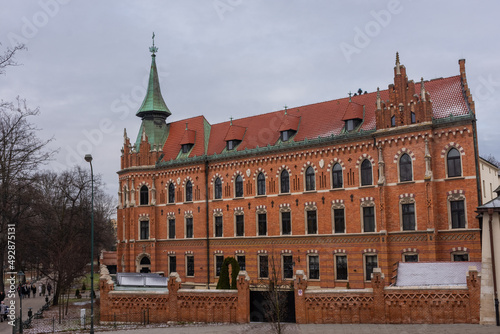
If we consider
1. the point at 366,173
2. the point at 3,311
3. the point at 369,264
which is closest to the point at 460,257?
the point at 369,264

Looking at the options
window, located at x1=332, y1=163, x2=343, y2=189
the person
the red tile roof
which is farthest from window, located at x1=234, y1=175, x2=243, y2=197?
the person

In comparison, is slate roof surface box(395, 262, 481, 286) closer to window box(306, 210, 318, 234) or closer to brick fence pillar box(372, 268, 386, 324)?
brick fence pillar box(372, 268, 386, 324)

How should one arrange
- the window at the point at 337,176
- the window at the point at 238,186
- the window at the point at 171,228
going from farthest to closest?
the window at the point at 171,228, the window at the point at 238,186, the window at the point at 337,176

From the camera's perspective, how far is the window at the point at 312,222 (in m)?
42.2

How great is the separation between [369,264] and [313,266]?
488 centimetres

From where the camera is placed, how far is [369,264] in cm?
3881

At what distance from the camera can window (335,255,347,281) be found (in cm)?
4009

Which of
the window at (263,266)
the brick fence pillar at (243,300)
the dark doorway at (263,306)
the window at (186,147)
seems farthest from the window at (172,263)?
the brick fence pillar at (243,300)

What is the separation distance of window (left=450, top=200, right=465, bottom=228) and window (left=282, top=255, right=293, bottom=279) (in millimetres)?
13404

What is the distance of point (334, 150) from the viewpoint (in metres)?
41.3

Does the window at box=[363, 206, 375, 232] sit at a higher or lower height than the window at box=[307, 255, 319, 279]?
higher

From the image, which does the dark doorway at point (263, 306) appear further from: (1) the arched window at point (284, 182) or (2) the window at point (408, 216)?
(1) the arched window at point (284, 182)

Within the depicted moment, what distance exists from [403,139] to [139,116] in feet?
94.3

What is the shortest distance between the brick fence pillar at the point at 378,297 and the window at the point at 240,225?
67.1 ft
